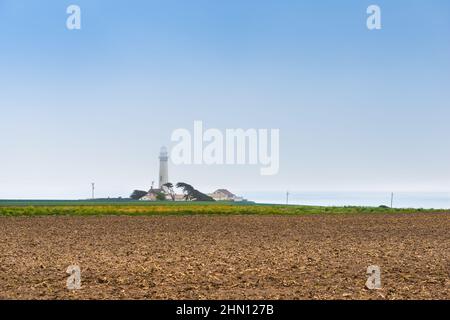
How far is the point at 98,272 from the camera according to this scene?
23.3 metres

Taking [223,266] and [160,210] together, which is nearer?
[223,266]

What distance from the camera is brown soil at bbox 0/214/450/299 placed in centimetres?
1919

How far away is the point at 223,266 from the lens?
24.7 meters

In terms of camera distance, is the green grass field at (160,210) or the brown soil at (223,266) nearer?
the brown soil at (223,266)

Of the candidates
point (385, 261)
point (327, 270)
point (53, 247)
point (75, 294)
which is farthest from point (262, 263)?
point (53, 247)

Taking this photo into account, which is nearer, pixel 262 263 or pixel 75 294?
pixel 75 294

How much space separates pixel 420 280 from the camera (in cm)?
2147

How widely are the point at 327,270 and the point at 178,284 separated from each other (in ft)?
20.5

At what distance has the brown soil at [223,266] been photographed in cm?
1919

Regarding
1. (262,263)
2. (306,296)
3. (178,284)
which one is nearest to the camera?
(306,296)

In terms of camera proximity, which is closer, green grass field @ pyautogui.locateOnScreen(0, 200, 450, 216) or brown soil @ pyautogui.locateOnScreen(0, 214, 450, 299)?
brown soil @ pyautogui.locateOnScreen(0, 214, 450, 299)
